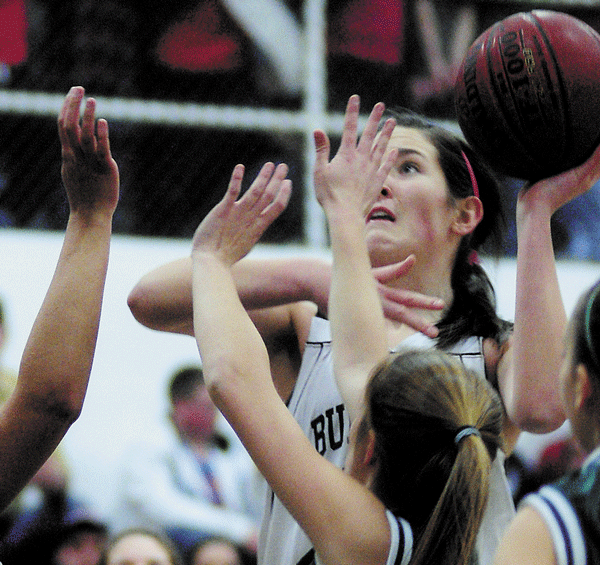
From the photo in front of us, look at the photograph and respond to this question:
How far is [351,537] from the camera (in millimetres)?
1475

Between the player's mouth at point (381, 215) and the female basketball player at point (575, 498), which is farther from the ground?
the player's mouth at point (381, 215)

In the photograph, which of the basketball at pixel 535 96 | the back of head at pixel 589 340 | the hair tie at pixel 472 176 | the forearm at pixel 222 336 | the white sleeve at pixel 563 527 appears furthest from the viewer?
the hair tie at pixel 472 176

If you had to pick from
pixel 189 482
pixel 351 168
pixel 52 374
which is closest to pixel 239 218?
pixel 351 168

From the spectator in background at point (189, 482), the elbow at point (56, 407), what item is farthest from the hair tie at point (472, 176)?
the spectator in background at point (189, 482)

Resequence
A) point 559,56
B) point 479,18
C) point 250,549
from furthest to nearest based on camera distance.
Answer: point 479,18, point 250,549, point 559,56

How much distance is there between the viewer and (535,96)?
189 centimetres

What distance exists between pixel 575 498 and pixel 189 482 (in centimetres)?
304

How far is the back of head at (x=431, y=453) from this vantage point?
1494mm

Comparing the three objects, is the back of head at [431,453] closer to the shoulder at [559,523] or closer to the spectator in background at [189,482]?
the shoulder at [559,523]

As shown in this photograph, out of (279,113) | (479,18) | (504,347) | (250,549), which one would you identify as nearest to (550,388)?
(504,347)

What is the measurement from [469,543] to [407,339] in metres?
0.70

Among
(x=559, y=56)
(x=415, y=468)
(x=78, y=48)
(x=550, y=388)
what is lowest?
(x=415, y=468)

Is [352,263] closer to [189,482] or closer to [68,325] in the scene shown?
[68,325]

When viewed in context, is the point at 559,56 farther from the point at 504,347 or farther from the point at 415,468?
the point at 415,468
